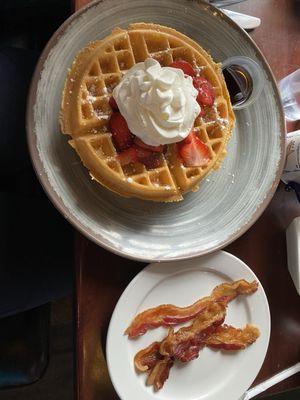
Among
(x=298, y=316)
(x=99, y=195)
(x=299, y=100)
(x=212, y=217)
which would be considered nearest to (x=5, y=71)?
(x=99, y=195)

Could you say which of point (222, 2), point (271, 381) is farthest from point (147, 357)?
point (222, 2)

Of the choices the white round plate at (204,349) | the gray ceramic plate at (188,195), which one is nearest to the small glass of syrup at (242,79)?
the gray ceramic plate at (188,195)

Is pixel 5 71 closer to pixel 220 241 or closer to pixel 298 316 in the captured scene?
pixel 220 241

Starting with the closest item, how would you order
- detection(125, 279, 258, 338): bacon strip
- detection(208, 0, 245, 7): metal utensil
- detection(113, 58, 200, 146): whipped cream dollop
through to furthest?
detection(113, 58, 200, 146): whipped cream dollop, detection(125, 279, 258, 338): bacon strip, detection(208, 0, 245, 7): metal utensil

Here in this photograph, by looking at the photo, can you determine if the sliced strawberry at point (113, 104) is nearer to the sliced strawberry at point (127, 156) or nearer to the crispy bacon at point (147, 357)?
A: the sliced strawberry at point (127, 156)

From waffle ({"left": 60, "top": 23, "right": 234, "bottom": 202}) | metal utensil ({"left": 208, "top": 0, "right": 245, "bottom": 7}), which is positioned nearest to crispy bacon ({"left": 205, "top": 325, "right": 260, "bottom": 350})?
waffle ({"left": 60, "top": 23, "right": 234, "bottom": 202})

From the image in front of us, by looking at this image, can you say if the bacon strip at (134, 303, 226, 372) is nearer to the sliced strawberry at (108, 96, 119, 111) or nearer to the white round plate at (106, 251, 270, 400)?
the white round plate at (106, 251, 270, 400)

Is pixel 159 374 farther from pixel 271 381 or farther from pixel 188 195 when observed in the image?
pixel 188 195
